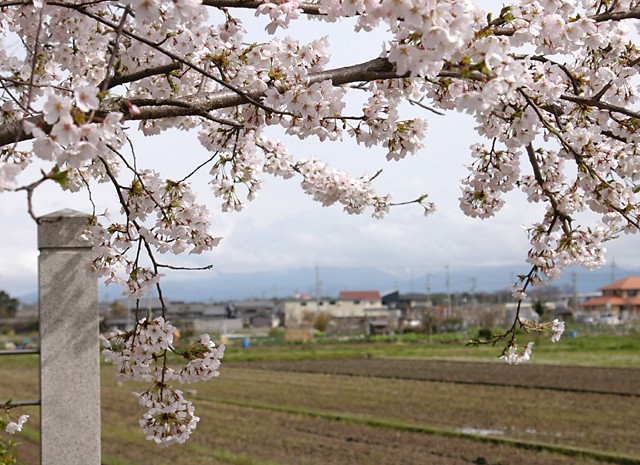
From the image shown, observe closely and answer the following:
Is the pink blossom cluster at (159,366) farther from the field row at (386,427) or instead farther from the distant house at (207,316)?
the distant house at (207,316)

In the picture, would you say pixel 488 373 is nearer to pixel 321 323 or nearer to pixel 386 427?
pixel 386 427

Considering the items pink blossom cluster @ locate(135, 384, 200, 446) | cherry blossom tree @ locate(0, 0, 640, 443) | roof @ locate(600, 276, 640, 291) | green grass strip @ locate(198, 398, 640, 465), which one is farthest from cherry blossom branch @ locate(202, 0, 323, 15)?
roof @ locate(600, 276, 640, 291)

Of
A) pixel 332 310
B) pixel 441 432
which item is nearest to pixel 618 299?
pixel 332 310

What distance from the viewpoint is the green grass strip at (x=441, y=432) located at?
367 inches

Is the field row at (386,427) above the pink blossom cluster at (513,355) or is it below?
below

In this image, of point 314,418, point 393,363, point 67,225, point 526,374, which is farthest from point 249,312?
point 67,225

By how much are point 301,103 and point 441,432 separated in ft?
32.2

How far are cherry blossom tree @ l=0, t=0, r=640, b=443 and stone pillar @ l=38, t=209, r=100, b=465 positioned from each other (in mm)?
468

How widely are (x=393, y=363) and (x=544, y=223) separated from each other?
26.0 meters

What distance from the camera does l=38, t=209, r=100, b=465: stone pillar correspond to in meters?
3.95

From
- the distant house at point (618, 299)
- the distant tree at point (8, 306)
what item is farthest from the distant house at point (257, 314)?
the distant house at point (618, 299)

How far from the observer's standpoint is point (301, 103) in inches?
90.7

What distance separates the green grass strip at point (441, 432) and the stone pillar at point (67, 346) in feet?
23.1

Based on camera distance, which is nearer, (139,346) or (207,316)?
(139,346)
